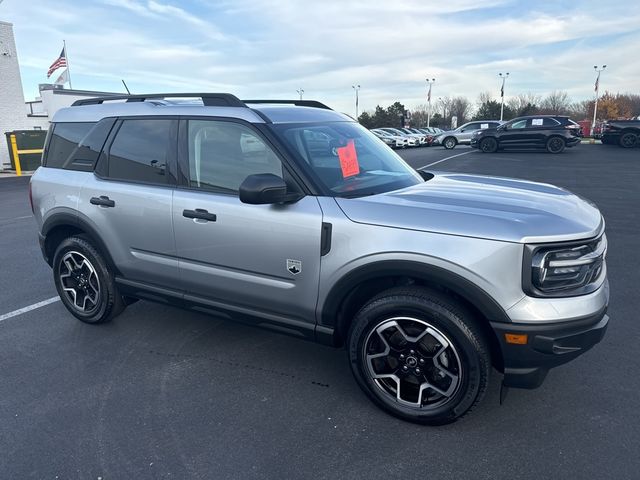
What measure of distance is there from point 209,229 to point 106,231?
1.14 m

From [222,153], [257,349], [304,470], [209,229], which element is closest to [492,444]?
[304,470]

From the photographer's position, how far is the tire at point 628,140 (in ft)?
81.5

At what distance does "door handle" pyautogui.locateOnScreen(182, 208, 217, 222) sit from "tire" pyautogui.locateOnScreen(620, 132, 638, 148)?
27607 mm

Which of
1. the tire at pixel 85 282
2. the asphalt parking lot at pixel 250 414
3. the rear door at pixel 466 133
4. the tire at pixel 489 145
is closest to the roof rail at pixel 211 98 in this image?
the tire at pixel 85 282

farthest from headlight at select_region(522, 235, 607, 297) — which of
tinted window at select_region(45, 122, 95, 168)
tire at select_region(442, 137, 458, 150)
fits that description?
tire at select_region(442, 137, 458, 150)

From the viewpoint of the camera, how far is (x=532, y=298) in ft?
8.20

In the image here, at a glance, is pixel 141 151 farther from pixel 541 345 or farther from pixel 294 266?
pixel 541 345

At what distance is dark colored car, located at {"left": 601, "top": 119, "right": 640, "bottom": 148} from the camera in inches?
971

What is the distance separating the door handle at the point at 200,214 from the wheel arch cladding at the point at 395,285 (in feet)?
3.27

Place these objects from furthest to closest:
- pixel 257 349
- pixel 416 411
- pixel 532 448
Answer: pixel 257 349 → pixel 416 411 → pixel 532 448

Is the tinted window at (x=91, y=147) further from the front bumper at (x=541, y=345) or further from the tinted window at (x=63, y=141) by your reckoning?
the front bumper at (x=541, y=345)

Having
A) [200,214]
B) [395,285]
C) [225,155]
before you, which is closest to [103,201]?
[200,214]

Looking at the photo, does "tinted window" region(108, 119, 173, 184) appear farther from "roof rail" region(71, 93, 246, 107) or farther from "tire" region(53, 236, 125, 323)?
"tire" region(53, 236, 125, 323)

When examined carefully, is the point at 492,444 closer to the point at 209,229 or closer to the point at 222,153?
the point at 209,229
